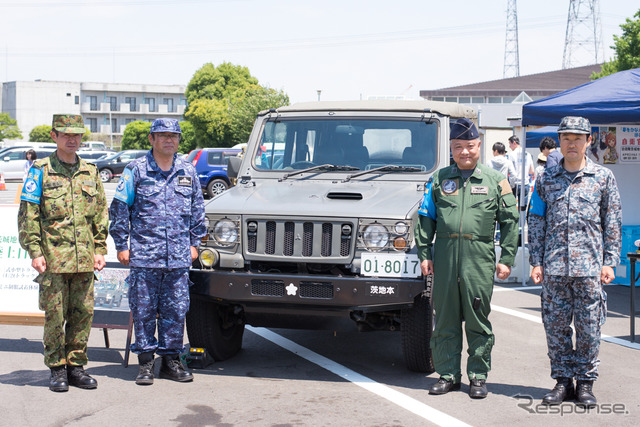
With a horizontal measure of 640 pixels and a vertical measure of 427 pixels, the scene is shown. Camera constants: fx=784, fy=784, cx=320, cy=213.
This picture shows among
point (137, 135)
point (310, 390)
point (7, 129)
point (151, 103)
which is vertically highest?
point (151, 103)

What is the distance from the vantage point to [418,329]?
230 inches

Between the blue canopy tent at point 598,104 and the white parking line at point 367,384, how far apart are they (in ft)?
14.7

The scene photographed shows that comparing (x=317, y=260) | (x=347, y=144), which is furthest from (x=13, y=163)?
(x=317, y=260)

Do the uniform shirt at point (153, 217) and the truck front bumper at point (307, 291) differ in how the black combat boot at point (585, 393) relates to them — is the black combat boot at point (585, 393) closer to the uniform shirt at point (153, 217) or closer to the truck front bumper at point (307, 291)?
the truck front bumper at point (307, 291)

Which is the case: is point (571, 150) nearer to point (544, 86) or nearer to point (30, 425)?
point (30, 425)

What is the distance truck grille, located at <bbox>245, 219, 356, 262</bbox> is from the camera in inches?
227

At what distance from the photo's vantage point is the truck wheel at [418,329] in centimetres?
580

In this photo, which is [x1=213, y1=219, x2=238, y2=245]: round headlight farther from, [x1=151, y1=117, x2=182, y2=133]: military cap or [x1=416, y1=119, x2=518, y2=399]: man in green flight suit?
[x1=416, y1=119, x2=518, y2=399]: man in green flight suit

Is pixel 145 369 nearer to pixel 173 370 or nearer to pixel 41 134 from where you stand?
pixel 173 370

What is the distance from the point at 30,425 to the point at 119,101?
93.1m

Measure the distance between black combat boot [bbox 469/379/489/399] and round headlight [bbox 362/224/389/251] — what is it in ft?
3.86

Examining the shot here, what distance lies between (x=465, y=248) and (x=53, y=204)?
294cm

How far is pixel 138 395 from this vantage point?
5586 mm

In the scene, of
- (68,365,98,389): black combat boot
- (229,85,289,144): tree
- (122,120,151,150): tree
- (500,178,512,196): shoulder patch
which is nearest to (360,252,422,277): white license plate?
(500,178,512,196): shoulder patch
